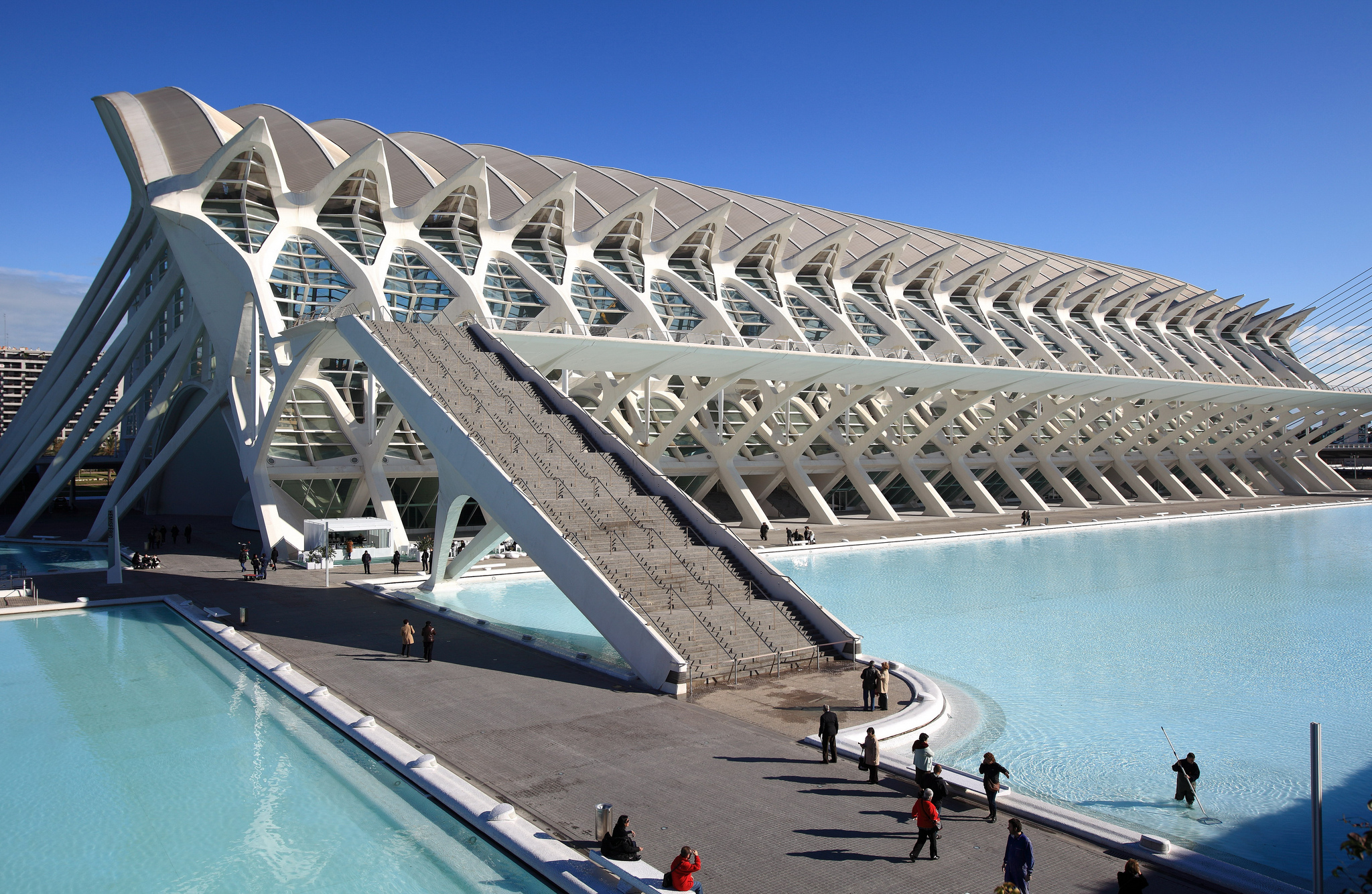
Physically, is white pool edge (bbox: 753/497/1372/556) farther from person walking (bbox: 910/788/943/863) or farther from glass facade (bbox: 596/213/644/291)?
glass facade (bbox: 596/213/644/291)

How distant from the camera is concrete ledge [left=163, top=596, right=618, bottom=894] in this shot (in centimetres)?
690

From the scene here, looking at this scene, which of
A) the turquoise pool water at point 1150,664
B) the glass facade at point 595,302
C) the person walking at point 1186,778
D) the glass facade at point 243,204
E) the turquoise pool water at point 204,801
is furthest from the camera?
the glass facade at point 595,302

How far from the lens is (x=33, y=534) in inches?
1312

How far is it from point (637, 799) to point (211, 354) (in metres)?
30.9

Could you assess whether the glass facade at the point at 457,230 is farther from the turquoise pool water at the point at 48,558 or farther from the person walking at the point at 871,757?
the person walking at the point at 871,757

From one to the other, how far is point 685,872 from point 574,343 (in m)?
19.2

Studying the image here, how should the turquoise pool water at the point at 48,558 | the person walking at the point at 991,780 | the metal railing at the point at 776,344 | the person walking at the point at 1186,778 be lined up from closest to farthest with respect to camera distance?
the person walking at the point at 991,780
the person walking at the point at 1186,778
the turquoise pool water at the point at 48,558
the metal railing at the point at 776,344

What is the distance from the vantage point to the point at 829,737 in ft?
30.7

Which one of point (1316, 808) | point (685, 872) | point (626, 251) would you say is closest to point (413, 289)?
point (626, 251)

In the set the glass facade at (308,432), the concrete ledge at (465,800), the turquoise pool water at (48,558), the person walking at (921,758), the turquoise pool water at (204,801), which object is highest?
the glass facade at (308,432)

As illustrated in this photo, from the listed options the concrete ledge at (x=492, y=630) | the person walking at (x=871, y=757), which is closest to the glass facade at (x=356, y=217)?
the concrete ledge at (x=492, y=630)

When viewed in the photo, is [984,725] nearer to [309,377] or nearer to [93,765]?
[93,765]

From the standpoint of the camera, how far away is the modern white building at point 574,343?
2841cm

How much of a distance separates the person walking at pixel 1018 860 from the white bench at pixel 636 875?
2.23 meters
